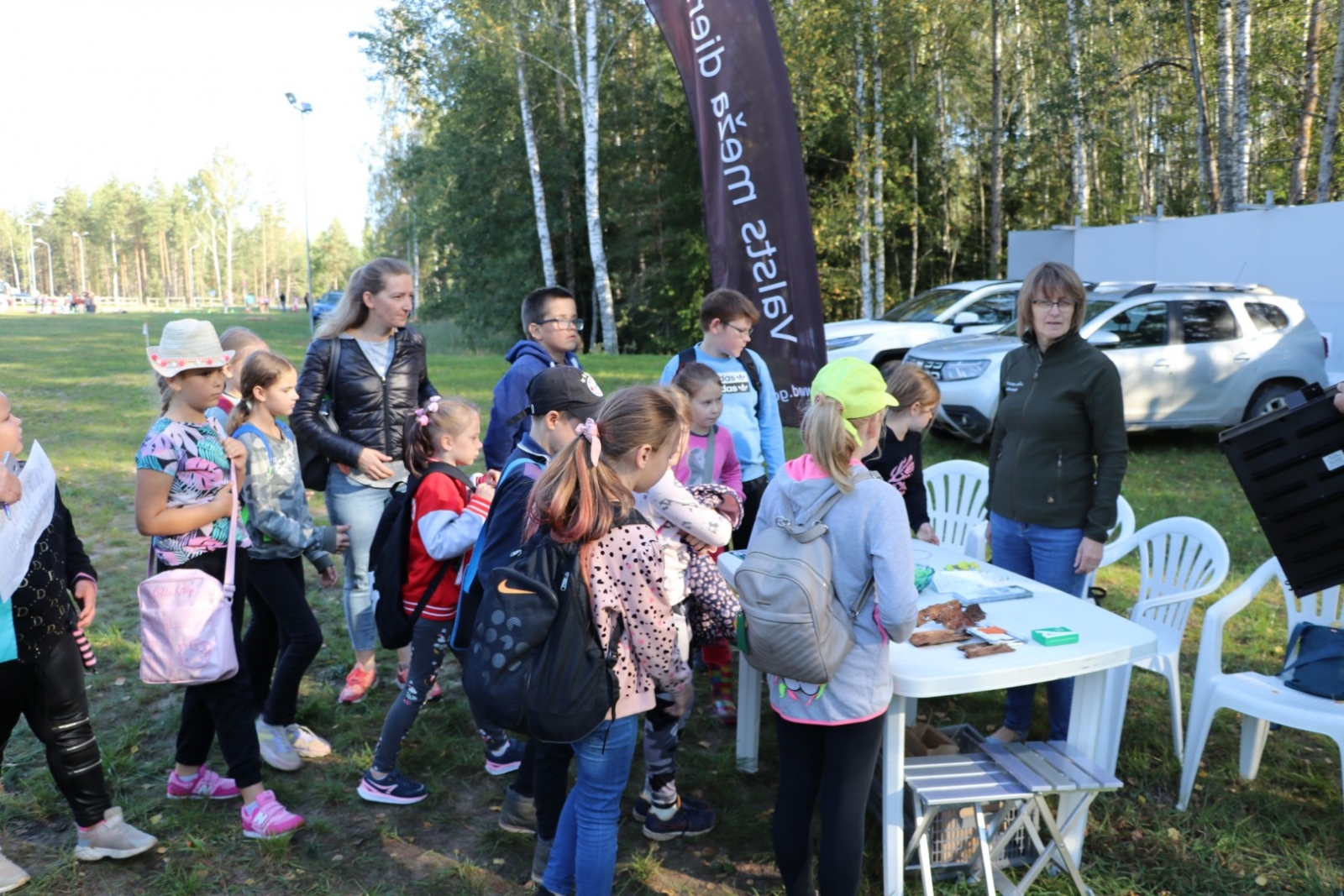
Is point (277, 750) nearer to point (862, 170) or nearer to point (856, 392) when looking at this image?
point (856, 392)

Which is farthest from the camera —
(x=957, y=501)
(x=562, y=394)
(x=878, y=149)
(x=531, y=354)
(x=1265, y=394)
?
(x=878, y=149)

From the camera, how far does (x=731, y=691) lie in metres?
4.20

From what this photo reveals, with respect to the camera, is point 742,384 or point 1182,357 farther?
point 1182,357

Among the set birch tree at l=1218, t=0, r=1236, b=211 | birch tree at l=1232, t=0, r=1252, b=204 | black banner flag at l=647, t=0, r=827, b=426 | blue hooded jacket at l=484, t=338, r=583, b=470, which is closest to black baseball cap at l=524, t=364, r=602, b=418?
blue hooded jacket at l=484, t=338, r=583, b=470

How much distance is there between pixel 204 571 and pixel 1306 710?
3.61 metres

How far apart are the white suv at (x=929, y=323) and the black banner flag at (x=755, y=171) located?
15.4 feet

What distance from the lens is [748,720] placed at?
11.8 ft

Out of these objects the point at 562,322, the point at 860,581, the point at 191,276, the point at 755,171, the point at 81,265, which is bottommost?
the point at 860,581

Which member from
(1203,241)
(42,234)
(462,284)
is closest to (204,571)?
(1203,241)

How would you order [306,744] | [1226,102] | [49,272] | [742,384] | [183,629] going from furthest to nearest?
[49,272] < [1226,102] < [742,384] < [306,744] < [183,629]

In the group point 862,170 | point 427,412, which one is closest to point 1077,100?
point 862,170

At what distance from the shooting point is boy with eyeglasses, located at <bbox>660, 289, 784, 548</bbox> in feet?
13.5

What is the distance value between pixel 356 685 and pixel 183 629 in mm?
1516

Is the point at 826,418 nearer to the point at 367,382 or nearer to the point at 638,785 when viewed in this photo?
the point at 638,785
